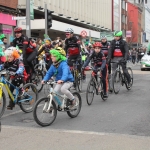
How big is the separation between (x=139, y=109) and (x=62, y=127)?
269cm

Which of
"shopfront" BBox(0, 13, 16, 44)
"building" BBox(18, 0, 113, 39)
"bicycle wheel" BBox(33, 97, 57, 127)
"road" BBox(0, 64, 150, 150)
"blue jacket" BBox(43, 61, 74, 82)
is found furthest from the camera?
"building" BBox(18, 0, 113, 39)

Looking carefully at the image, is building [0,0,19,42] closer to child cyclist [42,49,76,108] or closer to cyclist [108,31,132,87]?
cyclist [108,31,132,87]

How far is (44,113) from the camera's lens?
22.5 feet

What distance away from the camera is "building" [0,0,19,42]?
2682 cm

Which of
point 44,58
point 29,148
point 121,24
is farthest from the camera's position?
point 121,24

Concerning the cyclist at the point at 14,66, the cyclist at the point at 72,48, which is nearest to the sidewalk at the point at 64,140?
the cyclist at the point at 14,66

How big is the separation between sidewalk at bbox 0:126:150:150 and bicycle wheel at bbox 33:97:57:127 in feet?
0.92

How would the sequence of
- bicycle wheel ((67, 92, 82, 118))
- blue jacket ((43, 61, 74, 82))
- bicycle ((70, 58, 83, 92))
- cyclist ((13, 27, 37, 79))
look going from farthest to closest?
bicycle ((70, 58, 83, 92)), cyclist ((13, 27, 37, 79)), bicycle wheel ((67, 92, 82, 118)), blue jacket ((43, 61, 74, 82))

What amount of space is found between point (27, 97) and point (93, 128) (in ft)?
6.88

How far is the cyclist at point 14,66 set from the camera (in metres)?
7.82

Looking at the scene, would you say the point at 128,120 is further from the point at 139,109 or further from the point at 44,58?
the point at 44,58

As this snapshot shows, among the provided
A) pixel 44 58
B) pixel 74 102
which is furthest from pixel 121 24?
pixel 74 102

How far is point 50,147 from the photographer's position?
17.6 feet

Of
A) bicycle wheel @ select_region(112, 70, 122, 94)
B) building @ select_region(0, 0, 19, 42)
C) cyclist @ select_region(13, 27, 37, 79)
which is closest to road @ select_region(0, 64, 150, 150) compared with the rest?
bicycle wheel @ select_region(112, 70, 122, 94)
